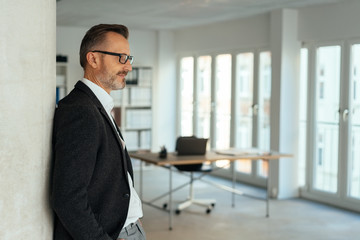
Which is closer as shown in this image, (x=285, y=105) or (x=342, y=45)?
(x=342, y=45)

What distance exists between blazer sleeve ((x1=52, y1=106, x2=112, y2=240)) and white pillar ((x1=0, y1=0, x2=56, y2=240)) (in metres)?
0.08

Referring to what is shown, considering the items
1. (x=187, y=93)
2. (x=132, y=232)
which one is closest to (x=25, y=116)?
(x=132, y=232)

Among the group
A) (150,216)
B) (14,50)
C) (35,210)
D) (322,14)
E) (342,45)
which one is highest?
(322,14)

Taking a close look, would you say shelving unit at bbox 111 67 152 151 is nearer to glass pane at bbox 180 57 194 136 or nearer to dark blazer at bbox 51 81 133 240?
glass pane at bbox 180 57 194 136

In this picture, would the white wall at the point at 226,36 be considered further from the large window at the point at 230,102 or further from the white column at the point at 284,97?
the white column at the point at 284,97

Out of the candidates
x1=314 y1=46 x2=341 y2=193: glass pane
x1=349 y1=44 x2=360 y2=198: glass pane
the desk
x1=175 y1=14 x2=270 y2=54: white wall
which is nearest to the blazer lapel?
the desk

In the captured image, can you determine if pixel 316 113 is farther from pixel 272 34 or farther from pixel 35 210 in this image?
pixel 35 210

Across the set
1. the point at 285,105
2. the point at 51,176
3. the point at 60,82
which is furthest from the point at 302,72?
the point at 51,176

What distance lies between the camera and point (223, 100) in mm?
9086

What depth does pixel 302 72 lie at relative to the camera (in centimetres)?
746

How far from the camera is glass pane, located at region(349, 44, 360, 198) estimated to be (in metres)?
6.57

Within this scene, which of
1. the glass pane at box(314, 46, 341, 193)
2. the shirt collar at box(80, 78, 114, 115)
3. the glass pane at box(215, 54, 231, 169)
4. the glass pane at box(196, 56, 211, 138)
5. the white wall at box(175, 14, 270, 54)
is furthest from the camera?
the glass pane at box(196, 56, 211, 138)

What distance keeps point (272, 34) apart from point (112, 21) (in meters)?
2.76

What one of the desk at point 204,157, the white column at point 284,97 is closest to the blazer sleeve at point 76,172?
the desk at point 204,157
